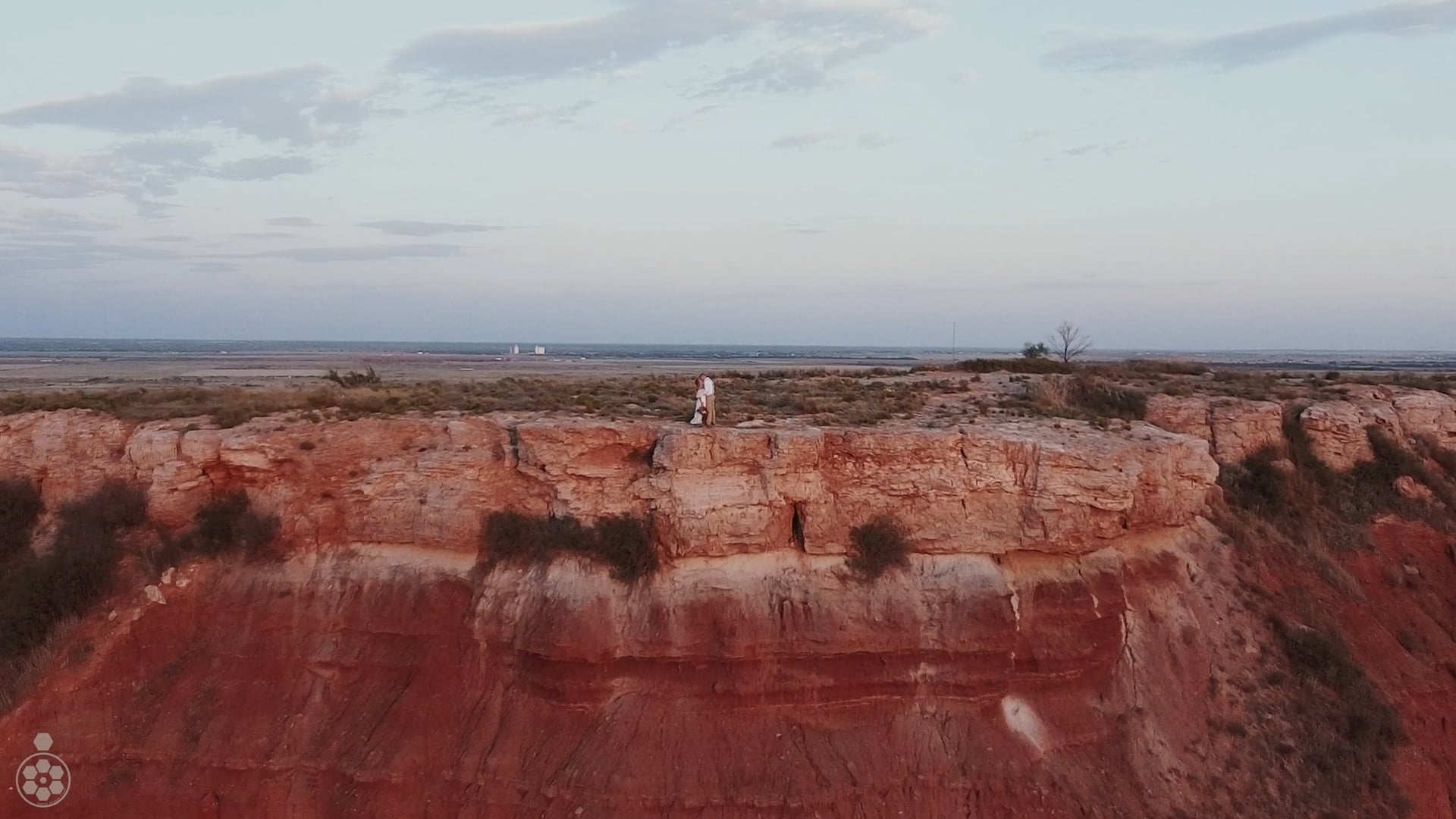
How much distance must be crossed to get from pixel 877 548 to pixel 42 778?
1561cm

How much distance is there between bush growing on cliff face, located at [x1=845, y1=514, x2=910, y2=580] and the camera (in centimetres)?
1697

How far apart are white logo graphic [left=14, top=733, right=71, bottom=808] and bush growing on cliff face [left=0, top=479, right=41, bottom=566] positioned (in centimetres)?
468

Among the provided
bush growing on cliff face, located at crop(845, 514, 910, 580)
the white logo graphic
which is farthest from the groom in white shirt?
the white logo graphic

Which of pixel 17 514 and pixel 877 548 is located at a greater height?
pixel 17 514

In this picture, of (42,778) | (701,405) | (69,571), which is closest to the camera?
(42,778)

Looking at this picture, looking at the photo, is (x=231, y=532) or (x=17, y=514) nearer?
(x=231, y=532)

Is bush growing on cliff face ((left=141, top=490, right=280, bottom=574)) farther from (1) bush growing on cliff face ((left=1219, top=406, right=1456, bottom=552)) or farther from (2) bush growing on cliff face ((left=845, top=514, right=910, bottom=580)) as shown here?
(1) bush growing on cliff face ((left=1219, top=406, right=1456, bottom=552))

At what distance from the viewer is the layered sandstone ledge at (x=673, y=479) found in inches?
663

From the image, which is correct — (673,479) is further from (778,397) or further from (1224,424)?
(1224,424)

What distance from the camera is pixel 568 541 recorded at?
1705 centimetres

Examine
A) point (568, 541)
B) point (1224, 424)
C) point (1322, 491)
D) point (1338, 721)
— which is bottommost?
point (1338, 721)

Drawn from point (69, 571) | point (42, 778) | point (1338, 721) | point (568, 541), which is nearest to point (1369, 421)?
point (1338, 721)

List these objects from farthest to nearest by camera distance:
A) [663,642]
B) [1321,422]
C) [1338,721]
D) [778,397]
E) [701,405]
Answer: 1. [778,397]
2. [1321,422]
3. [701,405]
4. [1338,721]
5. [663,642]

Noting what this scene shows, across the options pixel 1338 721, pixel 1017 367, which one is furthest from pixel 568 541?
pixel 1017 367
